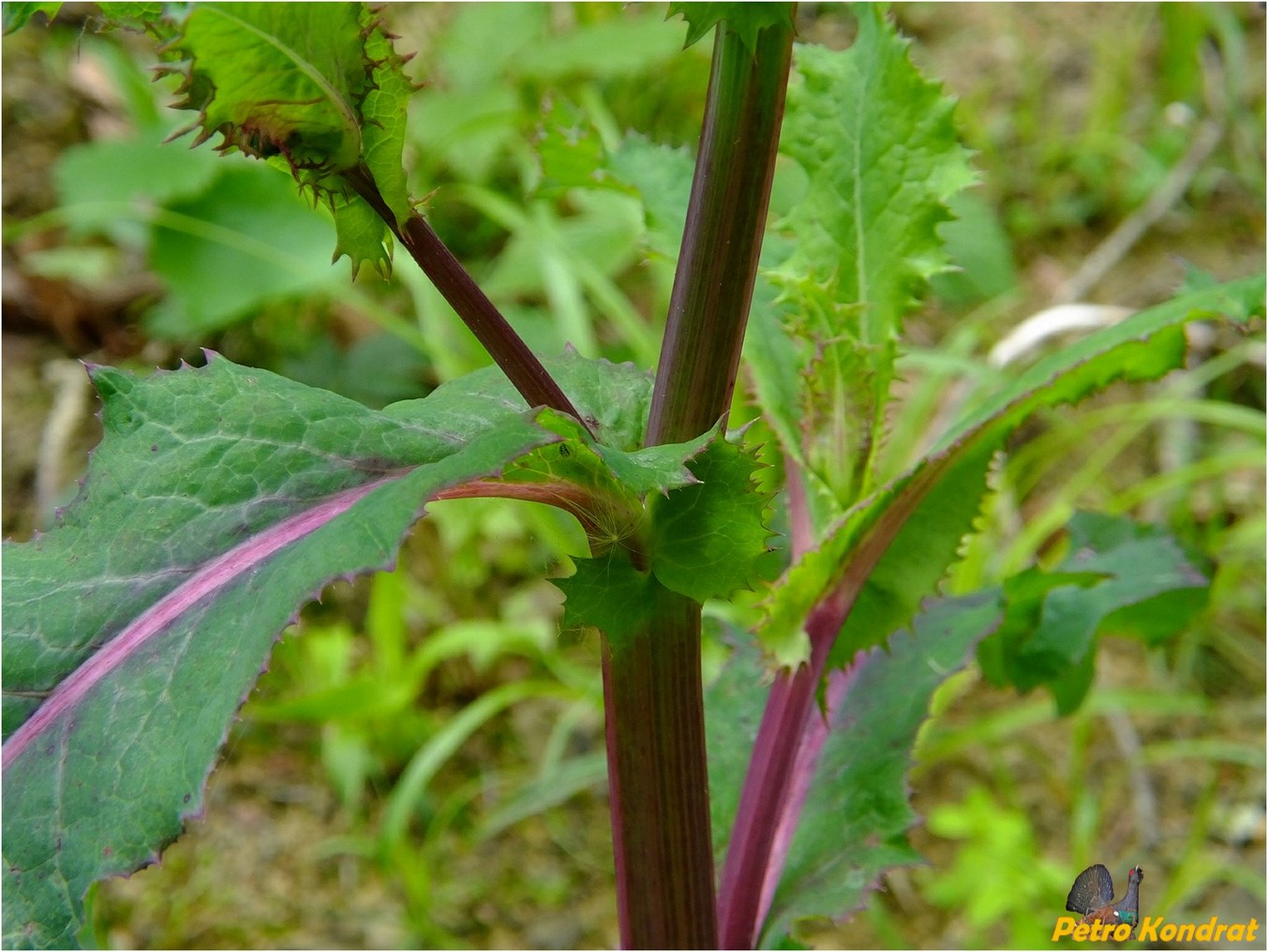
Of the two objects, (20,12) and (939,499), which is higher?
(20,12)

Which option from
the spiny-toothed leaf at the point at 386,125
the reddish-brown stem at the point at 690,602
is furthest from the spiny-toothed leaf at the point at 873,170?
the spiny-toothed leaf at the point at 386,125

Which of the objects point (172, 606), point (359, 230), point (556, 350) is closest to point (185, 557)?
point (172, 606)

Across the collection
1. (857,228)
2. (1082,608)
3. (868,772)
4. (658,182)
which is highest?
(658,182)

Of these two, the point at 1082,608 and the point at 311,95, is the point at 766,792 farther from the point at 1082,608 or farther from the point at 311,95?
the point at 311,95

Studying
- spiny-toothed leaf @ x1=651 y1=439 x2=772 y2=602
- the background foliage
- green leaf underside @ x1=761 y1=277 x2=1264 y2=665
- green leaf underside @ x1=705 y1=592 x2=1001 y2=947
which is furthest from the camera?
the background foliage

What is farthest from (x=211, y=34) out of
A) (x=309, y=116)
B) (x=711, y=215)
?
(x=711, y=215)

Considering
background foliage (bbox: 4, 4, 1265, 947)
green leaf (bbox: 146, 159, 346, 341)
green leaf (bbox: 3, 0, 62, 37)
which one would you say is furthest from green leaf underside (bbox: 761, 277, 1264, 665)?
green leaf (bbox: 146, 159, 346, 341)

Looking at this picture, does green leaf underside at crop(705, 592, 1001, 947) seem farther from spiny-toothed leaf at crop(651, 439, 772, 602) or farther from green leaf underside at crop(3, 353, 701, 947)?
green leaf underside at crop(3, 353, 701, 947)
